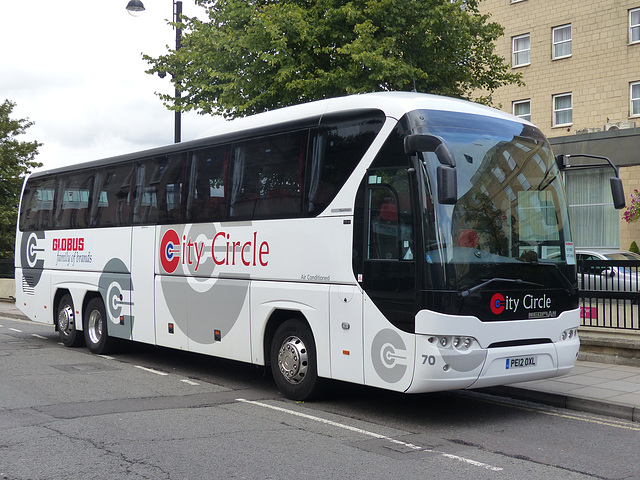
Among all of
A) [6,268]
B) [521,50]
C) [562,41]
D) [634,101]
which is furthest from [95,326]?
[521,50]

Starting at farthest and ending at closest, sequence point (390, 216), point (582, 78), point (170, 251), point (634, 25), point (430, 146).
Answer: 1. point (582, 78)
2. point (634, 25)
3. point (170, 251)
4. point (390, 216)
5. point (430, 146)

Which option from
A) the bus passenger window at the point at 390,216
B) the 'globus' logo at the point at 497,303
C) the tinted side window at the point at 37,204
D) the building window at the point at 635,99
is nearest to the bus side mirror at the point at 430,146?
the bus passenger window at the point at 390,216

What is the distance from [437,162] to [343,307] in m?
1.90

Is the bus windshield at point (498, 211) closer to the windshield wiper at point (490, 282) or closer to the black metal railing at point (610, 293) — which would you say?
the windshield wiper at point (490, 282)

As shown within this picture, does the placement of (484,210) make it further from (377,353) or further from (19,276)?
(19,276)

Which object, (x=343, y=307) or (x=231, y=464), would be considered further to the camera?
(x=343, y=307)

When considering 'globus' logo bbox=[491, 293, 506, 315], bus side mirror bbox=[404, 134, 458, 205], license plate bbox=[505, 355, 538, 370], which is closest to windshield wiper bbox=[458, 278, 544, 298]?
'globus' logo bbox=[491, 293, 506, 315]

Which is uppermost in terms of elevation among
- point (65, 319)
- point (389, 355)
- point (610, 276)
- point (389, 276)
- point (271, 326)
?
point (389, 276)

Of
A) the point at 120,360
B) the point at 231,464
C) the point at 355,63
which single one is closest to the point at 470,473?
the point at 231,464

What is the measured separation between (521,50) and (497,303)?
2963cm

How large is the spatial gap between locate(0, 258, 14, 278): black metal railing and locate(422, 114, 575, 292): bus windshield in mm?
27291

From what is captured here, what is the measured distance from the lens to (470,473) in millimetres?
5930

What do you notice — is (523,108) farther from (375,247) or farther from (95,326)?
(375,247)

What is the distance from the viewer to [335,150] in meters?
8.60
